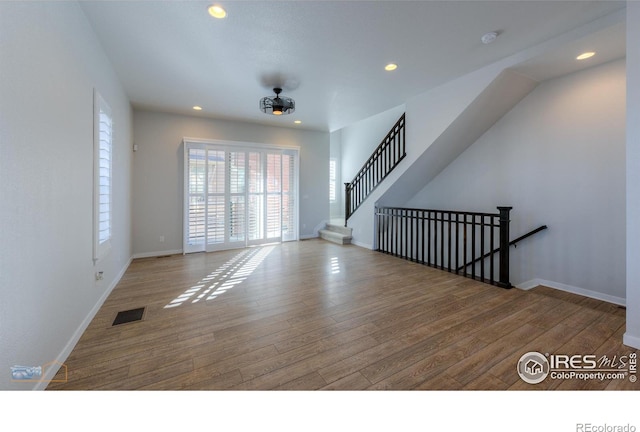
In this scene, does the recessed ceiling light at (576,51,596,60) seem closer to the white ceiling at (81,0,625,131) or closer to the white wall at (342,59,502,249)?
the white ceiling at (81,0,625,131)

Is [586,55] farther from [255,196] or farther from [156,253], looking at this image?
[156,253]

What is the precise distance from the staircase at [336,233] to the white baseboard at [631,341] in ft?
15.1

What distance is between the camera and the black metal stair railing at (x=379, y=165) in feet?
16.7

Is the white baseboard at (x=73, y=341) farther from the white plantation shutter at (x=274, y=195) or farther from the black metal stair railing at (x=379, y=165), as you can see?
the black metal stair railing at (x=379, y=165)

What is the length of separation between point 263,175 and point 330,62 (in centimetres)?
335

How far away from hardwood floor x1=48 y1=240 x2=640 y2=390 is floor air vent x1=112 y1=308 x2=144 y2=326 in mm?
65

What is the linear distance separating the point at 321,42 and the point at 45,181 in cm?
274

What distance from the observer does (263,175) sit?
240 inches

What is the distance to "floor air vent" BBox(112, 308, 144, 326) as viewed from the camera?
8.27ft
